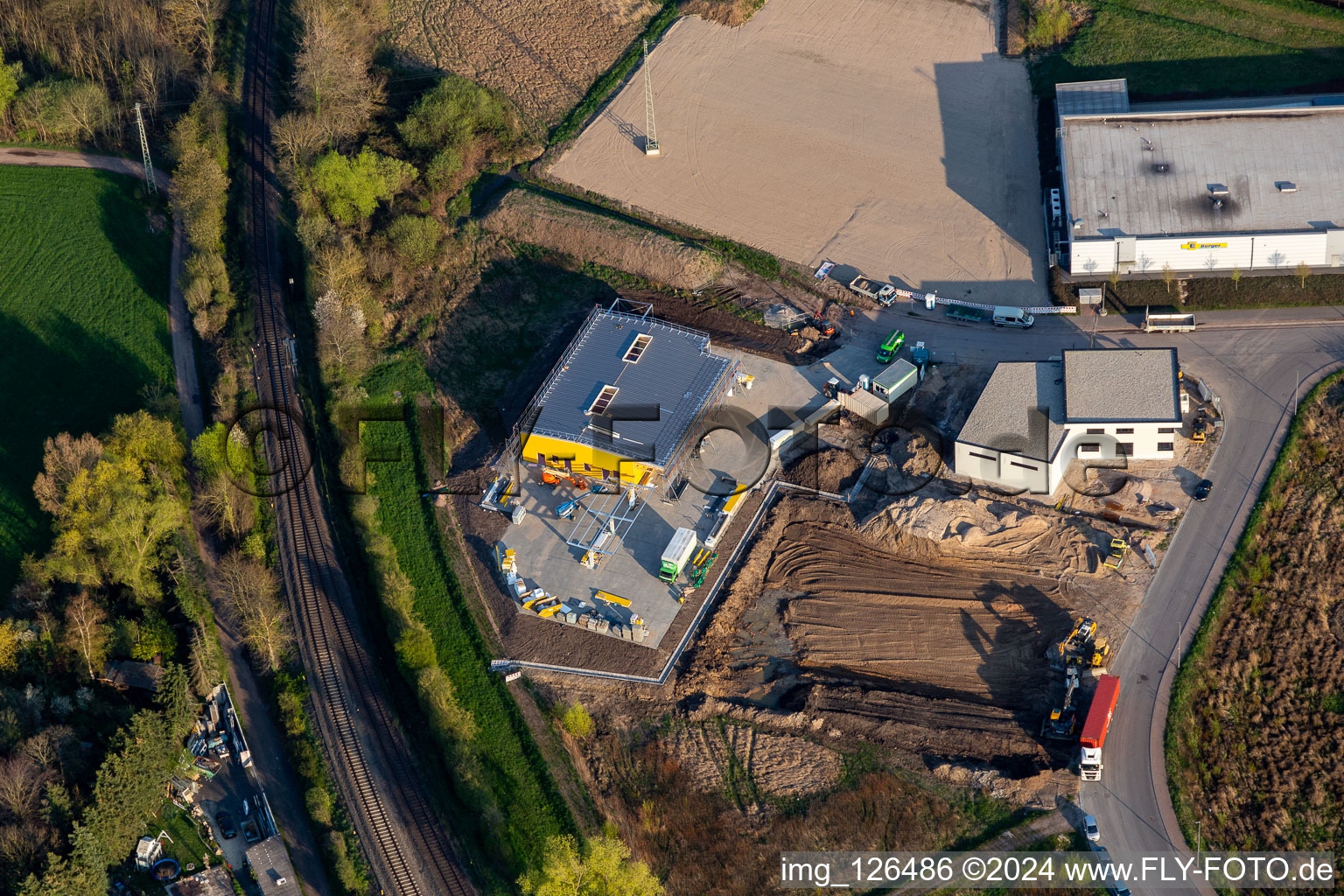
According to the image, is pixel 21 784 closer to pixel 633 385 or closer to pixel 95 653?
pixel 95 653

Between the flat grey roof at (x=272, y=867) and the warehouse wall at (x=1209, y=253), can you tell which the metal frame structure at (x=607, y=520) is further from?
the warehouse wall at (x=1209, y=253)

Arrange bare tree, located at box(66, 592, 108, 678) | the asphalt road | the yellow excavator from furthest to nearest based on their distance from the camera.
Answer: bare tree, located at box(66, 592, 108, 678) → the yellow excavator → the asphalt road

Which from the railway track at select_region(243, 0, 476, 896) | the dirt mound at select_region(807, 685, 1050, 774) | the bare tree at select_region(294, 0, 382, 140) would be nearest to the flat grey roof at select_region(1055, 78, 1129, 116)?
the dirt mound at select_region(807, 685, 1050, 774)

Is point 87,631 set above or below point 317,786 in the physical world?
above

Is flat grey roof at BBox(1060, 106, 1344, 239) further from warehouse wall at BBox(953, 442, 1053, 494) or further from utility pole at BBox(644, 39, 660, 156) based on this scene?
utility pole at BBox(644, 39, 660, 156)

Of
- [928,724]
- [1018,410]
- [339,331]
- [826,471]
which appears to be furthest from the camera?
[339,331]

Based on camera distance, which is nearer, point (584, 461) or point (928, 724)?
point (928, 724)

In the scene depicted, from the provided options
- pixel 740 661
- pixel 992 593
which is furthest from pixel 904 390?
pixel 740 661

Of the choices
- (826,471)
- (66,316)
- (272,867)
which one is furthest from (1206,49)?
(66,316)
